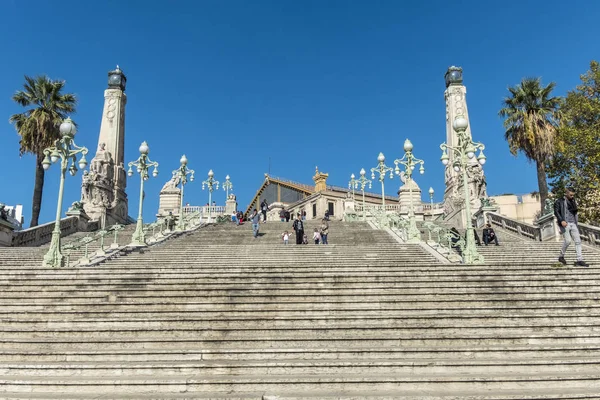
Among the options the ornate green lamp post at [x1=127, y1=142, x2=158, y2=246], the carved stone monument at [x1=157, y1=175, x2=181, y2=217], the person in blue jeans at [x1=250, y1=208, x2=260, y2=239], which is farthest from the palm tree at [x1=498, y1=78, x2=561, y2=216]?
the carved stone monument at [x1=157, y1=175, x2=181, y2=217]

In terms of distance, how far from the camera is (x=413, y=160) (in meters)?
22.6

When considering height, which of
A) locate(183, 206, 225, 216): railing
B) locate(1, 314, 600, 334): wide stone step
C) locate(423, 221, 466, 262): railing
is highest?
locate(183, 206, 225, 216): railing

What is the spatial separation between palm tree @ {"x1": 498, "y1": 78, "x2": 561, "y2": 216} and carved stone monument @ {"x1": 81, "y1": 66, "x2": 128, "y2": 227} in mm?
28354

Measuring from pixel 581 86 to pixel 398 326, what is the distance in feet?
66.8

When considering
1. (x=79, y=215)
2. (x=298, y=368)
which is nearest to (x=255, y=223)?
(x=79, y=215)

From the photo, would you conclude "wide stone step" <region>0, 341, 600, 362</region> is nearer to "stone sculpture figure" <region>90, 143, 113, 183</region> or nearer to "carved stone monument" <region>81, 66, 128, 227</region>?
"carved stone monument" <region>81, 66, 128, 227</region>

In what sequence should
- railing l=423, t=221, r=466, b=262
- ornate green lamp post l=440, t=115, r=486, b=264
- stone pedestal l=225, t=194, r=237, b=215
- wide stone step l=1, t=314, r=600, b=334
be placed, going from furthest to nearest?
stone pedestal l=225, t=194, r=237, b=215 < railing l=423, t=221, r=466, b=262 < ornate green lamp post l=440, t=115, r=486, b=264 < wide stone step l=1, t=314, r=600, b=334

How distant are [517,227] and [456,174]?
9392 millimetres

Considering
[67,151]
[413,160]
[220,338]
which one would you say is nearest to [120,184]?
[67,151]

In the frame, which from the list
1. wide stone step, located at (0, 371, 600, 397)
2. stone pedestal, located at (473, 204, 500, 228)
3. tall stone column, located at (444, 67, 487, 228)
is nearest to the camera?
wide stone step, located at (0, 371, 600, 397)

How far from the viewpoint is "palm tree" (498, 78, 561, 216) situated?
27281 millimetres

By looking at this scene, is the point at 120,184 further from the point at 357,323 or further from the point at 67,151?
the point at 357,323

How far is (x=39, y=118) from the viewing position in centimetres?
2950

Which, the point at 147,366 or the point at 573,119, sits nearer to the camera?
the point at 147,366
